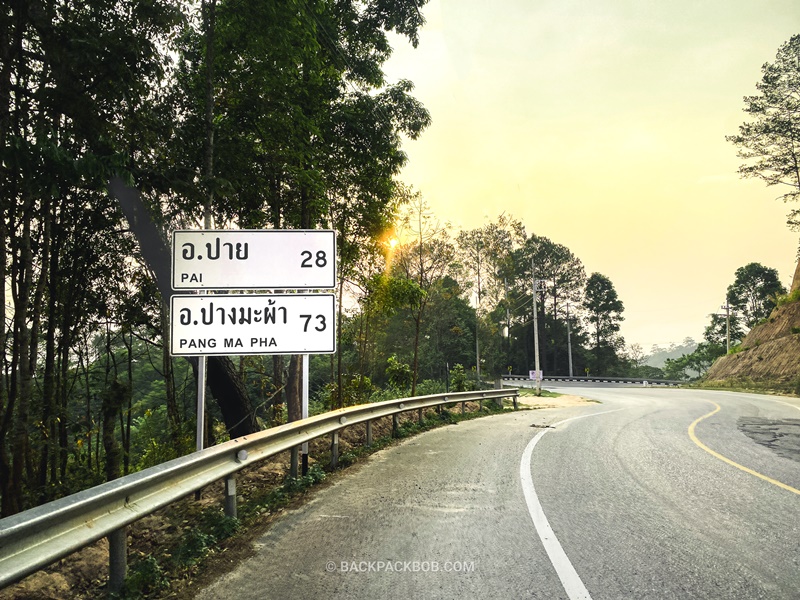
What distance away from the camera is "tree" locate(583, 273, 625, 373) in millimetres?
78062

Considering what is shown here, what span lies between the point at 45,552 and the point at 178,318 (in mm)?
4326

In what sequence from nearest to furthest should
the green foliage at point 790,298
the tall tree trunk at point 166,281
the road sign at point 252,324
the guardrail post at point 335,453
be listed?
the road sign at point 252,324 → the guardrail post at point 335,453 → the tall tree trunk at point 166,281 → the green foliage at point 790,298

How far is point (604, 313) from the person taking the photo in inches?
3091

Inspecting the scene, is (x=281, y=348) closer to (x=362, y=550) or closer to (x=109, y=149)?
(x=362, y=550)

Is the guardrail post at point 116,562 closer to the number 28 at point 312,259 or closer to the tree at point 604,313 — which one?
the number 28 at point 312,259

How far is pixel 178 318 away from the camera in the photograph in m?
6.91

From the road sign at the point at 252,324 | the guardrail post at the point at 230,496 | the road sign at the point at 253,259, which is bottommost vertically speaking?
the guardrail post at the point at 230,496

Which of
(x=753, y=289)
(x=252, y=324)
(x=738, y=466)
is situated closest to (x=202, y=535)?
(x=252, y=324)

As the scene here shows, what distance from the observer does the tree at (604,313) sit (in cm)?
7806

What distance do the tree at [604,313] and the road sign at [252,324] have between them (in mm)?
77316

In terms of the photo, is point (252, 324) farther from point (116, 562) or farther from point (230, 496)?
point (116, 562)

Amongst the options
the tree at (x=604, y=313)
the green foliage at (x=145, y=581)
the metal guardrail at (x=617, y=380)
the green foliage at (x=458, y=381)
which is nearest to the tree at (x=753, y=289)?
the tree at (x=604, y=313)

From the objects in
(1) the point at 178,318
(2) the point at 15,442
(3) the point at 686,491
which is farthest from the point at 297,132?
(3) the point at 686,491

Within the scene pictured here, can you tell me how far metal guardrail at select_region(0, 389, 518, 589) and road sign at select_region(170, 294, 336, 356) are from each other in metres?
1.43
